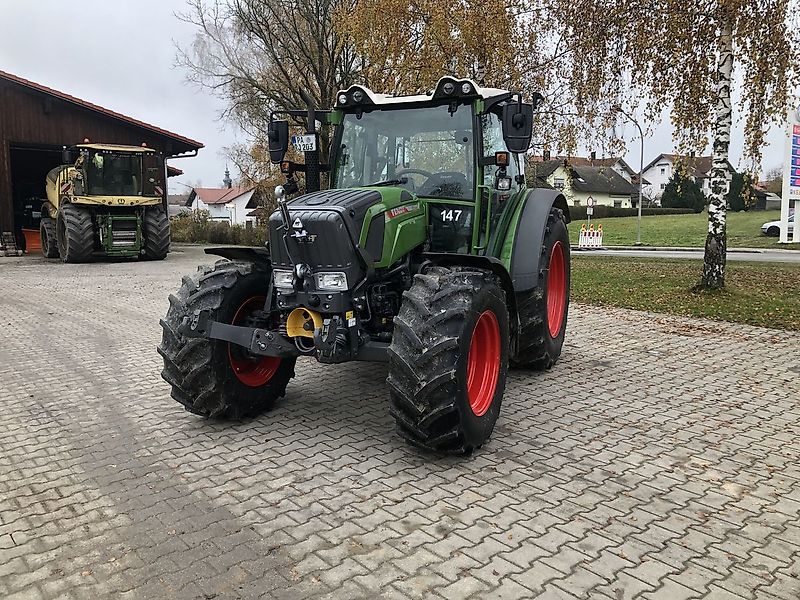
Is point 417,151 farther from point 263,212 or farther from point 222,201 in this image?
point 222,201

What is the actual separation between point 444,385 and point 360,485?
29.9 inches

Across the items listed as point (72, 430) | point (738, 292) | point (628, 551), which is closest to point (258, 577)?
point (628, 551)

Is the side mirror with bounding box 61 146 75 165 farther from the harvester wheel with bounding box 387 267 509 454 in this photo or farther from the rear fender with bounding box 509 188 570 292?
the harvester wheel with bounding box 387 267 509 454

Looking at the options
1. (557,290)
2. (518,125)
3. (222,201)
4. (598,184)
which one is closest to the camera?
(518,125)

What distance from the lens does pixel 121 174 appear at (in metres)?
17.9

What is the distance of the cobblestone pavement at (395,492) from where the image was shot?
9.69 feet

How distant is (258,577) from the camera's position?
2.94 metres

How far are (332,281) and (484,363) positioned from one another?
47.5 inches

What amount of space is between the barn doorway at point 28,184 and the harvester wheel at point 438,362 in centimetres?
2379

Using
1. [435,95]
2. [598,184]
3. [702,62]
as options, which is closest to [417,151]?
[435,95]

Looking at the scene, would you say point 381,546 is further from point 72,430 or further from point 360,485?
point 72,430

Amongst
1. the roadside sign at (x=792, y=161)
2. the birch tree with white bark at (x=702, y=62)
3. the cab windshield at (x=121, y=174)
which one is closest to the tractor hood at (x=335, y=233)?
the birch tree with white bark at (x=702, y=62)

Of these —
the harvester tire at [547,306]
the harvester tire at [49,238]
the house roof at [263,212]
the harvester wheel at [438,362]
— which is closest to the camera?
the harvester wheel at [438,362]

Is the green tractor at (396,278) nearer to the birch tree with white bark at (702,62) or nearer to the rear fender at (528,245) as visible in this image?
the rear fender at (528,245)
